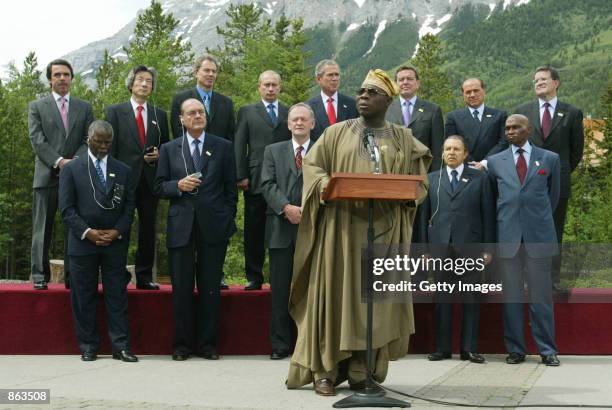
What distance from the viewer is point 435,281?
9719mm

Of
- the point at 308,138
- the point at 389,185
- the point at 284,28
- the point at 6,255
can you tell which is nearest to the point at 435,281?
the point at 308,138

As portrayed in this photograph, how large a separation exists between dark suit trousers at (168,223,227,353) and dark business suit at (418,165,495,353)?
7.25 feet

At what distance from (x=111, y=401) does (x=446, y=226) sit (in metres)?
4.09

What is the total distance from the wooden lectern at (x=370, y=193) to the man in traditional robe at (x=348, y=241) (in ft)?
1.05

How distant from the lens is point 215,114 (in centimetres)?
962

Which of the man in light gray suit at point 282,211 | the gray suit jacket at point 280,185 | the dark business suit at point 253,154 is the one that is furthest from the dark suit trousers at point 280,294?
the dark business suit at point 253,154

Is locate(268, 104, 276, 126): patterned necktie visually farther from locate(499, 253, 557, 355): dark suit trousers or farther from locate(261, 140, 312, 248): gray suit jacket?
locate(499, 253, 557, 355): dark suit trousers

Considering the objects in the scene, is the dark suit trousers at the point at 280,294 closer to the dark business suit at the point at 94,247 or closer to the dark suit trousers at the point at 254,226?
the dark suit trousers at the point at 254,226

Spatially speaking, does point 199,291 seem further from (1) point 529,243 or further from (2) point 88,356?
(1) point 529,243

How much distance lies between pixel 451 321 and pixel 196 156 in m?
3.09

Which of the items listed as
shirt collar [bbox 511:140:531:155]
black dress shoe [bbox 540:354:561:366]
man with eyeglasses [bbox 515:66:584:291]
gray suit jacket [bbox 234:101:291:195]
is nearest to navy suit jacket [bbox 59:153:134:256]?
gray suit jacket [bbox 234:101:291:195]

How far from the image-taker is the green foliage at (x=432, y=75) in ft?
199

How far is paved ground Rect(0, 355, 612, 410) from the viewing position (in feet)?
20.5

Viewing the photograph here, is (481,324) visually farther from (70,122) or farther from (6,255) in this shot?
(6,255)
